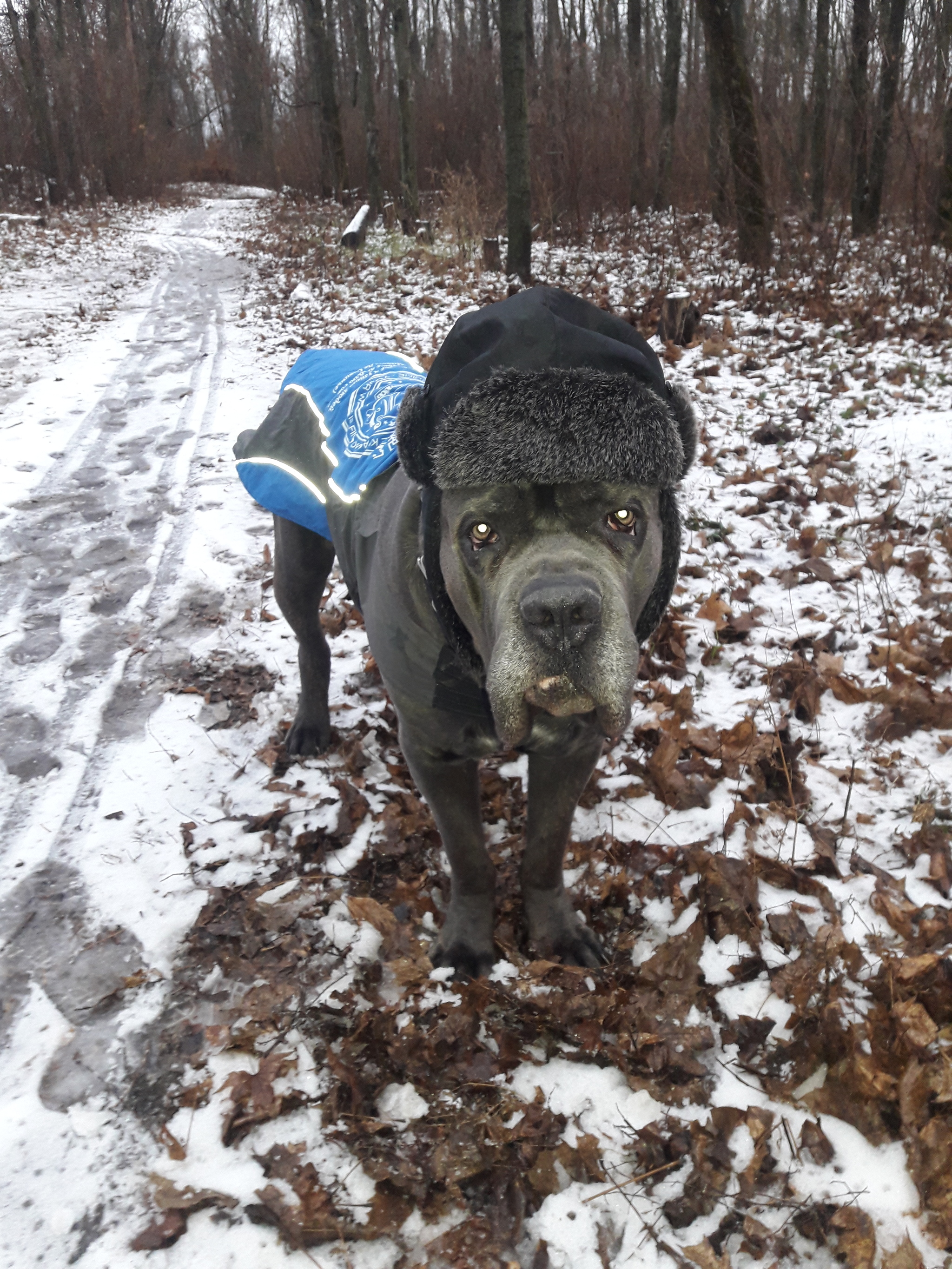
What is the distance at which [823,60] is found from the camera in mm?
11766

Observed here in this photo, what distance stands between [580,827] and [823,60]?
42.9ft

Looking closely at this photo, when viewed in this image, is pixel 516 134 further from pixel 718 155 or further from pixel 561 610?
pixel 561 610

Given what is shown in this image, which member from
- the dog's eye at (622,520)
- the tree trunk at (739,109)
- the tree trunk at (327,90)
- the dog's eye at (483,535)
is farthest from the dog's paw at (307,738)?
the tree trunk at (327,90)

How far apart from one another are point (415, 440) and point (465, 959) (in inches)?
63.6

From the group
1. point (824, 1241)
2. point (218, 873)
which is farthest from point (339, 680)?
point (824, 1241)

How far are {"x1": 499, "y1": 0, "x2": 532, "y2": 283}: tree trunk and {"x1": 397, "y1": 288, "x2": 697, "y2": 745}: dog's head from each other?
31.5ft

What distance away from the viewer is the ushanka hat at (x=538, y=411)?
6.07 ft

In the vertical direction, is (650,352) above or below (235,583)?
above

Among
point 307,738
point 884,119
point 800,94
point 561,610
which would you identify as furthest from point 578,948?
point 800,94

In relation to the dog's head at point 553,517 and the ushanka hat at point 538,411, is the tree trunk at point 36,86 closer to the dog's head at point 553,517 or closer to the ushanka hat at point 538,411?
the ushanka hat at point 538,411

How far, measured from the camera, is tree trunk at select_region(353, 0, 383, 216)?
17.1 m

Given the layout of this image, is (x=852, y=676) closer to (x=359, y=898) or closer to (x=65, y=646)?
(x=359, y=898)

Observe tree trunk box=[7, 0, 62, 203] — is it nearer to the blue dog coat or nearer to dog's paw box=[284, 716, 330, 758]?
the blue dog coat

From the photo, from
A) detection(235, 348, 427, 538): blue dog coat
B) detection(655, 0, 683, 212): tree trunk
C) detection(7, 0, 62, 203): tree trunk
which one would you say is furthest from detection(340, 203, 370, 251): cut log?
detection(235, 348, 427, 538): blue dog coat
